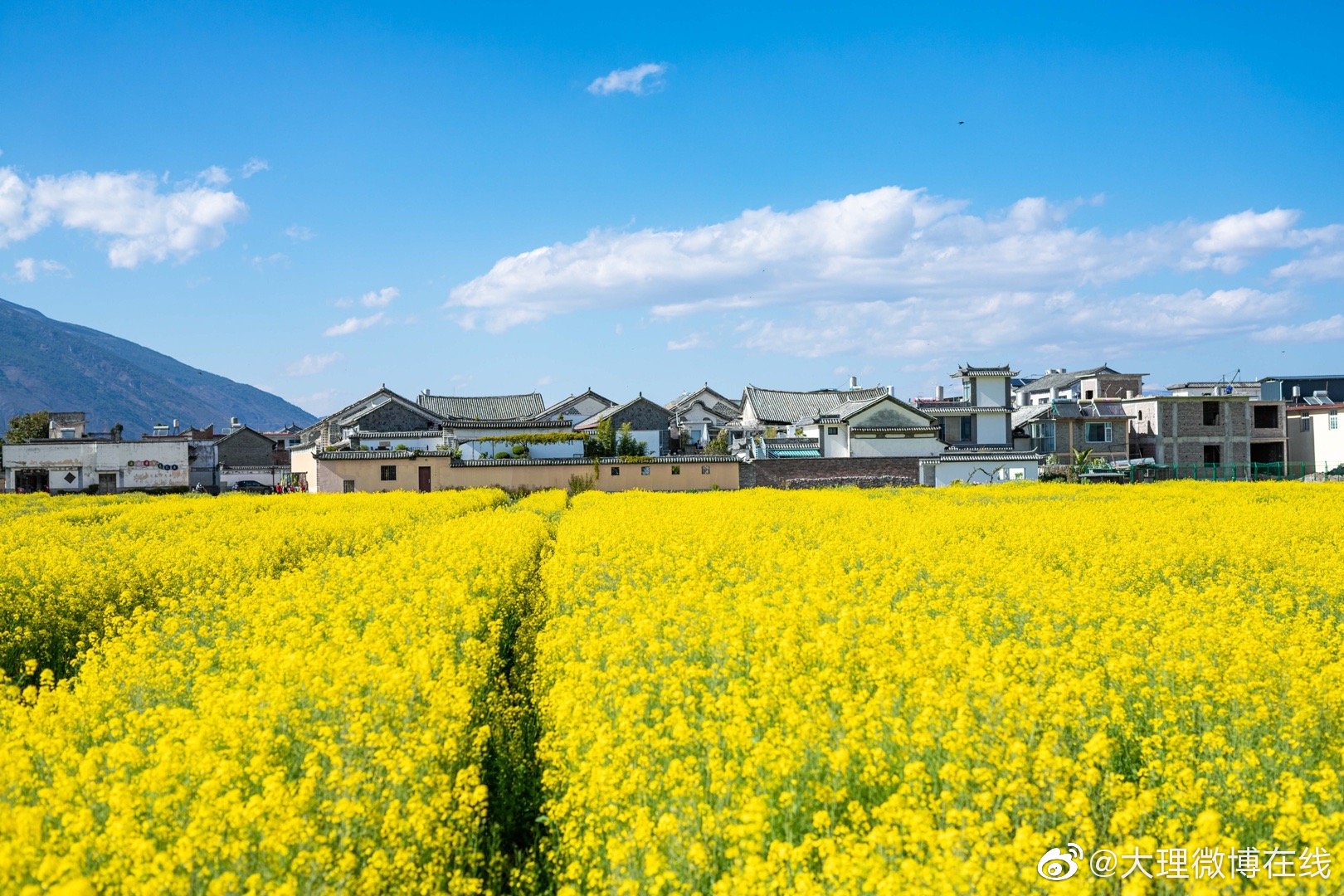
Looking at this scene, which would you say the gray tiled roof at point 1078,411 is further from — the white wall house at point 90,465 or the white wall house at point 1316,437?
the white wall house at point 90,465

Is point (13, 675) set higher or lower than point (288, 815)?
lower

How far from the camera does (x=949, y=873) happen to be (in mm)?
3578

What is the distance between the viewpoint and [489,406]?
204 feet

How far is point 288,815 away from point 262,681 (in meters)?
2.50

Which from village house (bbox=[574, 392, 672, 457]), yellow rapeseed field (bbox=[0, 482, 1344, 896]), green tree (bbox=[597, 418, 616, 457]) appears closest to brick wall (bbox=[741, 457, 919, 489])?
green tree (bbox=[597, 418, 616, 457])

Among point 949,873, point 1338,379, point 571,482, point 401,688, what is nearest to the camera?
point 949,873

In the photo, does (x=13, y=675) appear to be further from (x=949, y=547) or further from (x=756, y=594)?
(x=949, y=547)

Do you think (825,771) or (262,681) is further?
(262,681)

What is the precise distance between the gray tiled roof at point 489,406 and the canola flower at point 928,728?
5125 centimetres

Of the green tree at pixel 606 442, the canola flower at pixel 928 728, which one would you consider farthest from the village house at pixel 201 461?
the canola flower at pixel 928 728

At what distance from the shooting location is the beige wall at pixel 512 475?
38781 millimetres

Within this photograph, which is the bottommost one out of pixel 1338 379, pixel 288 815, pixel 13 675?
pixel 13 675

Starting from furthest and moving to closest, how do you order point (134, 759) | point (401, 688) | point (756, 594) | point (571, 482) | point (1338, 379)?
point (1338, 379)
point (571, 482)
point (756, 594)
point (401, 688)
point (134, 759)

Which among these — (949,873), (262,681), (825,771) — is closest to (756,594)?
(825,771)
